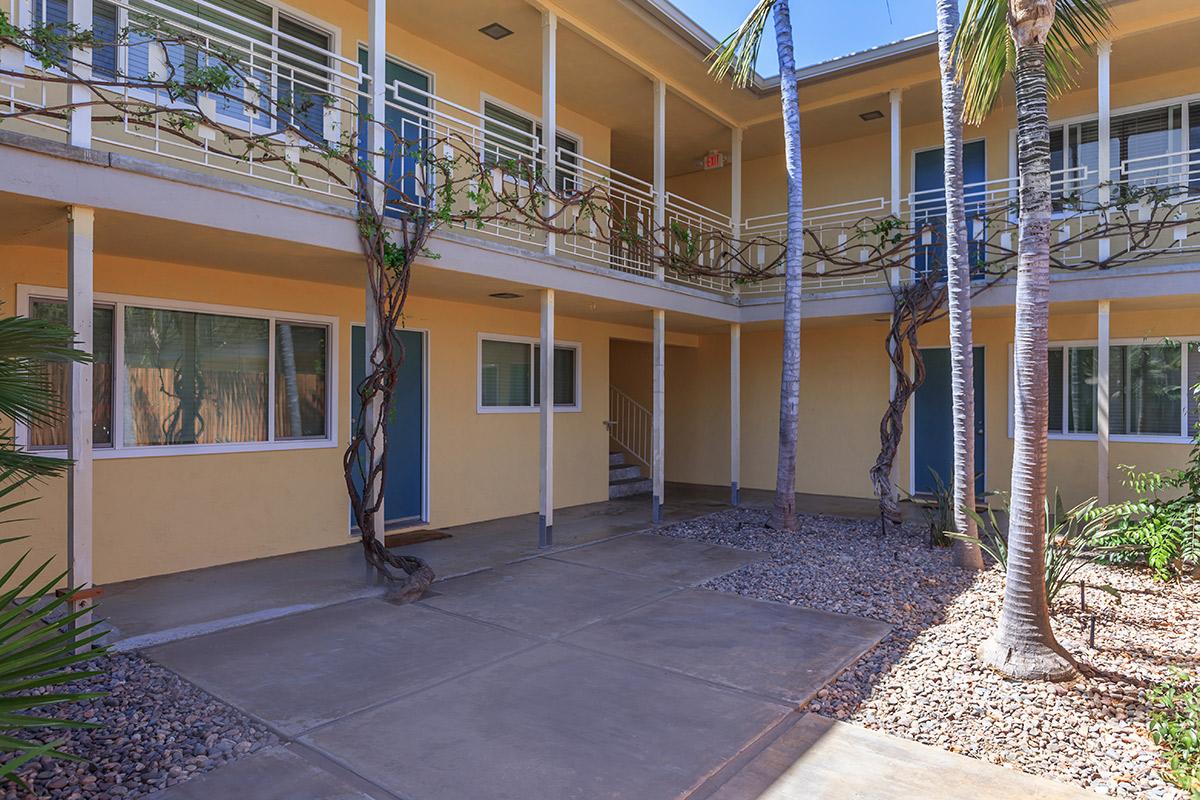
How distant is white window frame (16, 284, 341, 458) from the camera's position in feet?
19.1

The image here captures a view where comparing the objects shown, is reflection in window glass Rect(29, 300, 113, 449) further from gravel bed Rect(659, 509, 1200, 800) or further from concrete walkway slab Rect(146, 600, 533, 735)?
gravel bed Rect(659, 509, 1200, 800)

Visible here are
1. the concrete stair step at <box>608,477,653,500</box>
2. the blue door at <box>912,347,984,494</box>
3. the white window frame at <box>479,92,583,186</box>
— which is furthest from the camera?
the concrete stair step at <box>608,477,653,500</box>

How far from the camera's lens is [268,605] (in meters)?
5.59

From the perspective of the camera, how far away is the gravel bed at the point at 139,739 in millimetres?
3100

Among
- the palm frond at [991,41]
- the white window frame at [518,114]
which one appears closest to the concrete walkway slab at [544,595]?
the white window frame at [518,114]

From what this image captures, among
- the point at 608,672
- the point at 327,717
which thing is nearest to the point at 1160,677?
the point at 608,672

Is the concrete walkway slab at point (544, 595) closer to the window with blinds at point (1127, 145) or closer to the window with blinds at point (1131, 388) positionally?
the window with blinds at point (1131, 388)

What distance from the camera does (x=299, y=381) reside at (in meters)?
7.57

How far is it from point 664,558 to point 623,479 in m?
4.56

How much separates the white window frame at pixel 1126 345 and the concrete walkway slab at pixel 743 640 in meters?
6.33

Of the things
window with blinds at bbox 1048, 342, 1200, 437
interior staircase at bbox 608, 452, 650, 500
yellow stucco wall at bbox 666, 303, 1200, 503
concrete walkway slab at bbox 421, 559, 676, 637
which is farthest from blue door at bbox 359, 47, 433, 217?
window with blinds at bbox 1048, 342, 1200, 437

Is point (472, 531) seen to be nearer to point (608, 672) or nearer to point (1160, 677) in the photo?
point (608, 672)

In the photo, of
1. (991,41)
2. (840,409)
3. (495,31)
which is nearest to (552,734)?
(991,41)

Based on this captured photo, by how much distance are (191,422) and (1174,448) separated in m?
11.5
